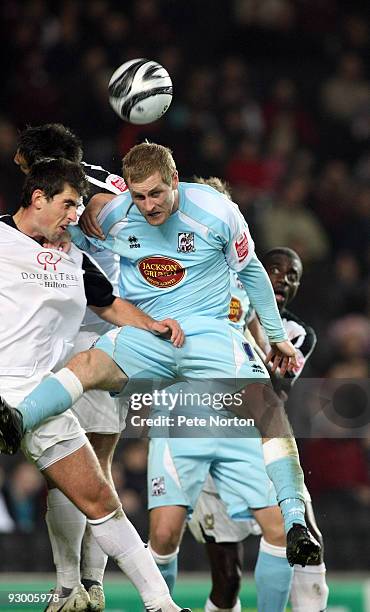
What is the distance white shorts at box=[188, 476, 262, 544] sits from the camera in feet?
19.3

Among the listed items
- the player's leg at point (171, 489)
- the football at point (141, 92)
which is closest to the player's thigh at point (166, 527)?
the player's leg at point (171, 489)

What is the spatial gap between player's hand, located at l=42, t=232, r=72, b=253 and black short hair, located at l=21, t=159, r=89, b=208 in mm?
176

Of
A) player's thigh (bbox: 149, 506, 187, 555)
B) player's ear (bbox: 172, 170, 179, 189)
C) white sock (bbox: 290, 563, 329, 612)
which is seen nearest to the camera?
player's ear (bbox: 172, 170, 179, 189)

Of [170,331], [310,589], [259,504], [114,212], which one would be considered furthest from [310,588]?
[114,212]

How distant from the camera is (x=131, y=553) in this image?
4688 mm

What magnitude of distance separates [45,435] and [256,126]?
17.8 ft

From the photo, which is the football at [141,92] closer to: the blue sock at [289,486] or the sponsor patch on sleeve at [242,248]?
the sponsor patch on sleeve at [242,248]

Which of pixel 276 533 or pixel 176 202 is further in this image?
→ pixel 276 533

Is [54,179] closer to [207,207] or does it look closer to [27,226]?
[27,226]

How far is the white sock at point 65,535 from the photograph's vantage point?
16.4 ft

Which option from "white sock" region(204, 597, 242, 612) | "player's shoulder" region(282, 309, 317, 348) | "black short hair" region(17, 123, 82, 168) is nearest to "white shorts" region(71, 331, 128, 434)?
"black short hair" region(17, 123, 82, 168)

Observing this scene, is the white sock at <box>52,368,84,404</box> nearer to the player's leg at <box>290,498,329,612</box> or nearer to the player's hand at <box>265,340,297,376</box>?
the player's hand at <box>265,340,297,376</box>

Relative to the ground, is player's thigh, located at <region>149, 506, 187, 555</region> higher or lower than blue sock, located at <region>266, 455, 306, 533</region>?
lower

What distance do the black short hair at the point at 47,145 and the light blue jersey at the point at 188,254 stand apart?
13.4 inches
